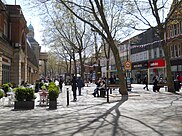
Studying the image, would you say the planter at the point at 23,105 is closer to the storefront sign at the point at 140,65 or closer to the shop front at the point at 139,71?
the shop front at the point at 139,71

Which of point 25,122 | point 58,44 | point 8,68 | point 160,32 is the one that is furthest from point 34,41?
point 25,122

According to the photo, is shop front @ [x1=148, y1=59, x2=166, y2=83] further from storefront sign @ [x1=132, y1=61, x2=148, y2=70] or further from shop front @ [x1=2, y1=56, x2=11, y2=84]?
shop front @ [x1=2, y1=56, x2=11, y2=84]

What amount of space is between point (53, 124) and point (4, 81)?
1945 cm

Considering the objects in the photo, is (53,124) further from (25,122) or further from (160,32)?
(160,32)

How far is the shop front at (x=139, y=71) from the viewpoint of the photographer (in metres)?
59.2

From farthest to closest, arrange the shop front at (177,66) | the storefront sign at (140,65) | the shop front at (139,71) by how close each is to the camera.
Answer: the shop front at (139,71) < the storefront sign at (140,65) < the shop front at (177,66)

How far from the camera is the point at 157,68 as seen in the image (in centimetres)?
5316

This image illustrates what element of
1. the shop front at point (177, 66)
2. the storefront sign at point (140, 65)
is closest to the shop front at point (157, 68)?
the storefront sign at point (140, 65)

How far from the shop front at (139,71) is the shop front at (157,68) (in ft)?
7.76

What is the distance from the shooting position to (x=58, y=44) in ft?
177

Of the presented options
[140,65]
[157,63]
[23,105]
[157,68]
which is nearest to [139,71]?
[140,65]

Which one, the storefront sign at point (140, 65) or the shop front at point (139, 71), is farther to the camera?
the shop front at point (139, 71)

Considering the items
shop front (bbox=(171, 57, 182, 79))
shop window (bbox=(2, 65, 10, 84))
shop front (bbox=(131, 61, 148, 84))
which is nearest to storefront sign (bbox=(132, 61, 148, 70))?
shop front (bbox=(131, 61, 148, 84))

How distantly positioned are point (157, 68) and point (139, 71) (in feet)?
33.2
